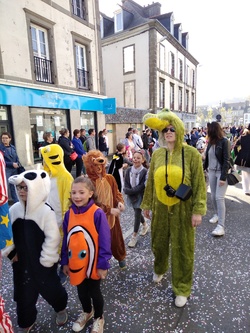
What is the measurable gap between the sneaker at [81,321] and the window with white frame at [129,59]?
2018cm

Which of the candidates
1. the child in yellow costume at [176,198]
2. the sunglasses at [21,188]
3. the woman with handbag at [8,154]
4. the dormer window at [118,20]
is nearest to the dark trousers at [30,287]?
the sunglasses at [21,188]

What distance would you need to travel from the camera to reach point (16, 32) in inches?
304

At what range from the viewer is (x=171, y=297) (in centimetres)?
238

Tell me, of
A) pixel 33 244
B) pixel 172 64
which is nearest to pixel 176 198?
pixel 33 244

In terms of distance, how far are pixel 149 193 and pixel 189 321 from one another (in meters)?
1.28

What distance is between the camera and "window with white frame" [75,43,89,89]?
10823mm

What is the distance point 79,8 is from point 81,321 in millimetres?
12642

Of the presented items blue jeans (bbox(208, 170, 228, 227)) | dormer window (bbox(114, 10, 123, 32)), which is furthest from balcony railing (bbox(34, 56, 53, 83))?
dormer window (bbox(114, 10, 123, 32))

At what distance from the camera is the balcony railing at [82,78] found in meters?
11.0

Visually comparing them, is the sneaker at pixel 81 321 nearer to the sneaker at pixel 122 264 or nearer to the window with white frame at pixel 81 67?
the sneaker at pixel 122 264

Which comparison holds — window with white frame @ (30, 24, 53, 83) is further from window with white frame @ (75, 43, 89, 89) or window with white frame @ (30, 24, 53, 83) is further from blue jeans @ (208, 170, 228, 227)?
blue jeans @ (208, 170, 228, 227)

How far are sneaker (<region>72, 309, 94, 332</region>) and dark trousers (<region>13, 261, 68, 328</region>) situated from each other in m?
0.31

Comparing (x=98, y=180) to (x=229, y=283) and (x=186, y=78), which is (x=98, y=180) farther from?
(x=186, y=78)

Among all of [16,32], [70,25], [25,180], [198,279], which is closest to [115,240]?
[198,279]
